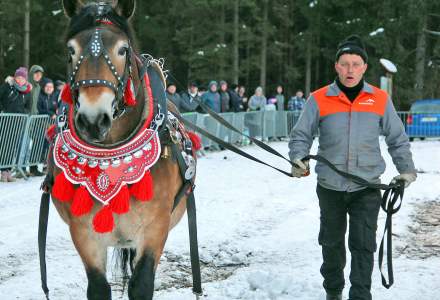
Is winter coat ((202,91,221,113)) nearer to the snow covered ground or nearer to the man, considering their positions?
the snow covered ground

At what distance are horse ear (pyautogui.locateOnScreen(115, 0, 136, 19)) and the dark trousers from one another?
207cm

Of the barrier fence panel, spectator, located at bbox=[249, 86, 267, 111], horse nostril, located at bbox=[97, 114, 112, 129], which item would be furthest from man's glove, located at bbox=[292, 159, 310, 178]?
Result: spectator, located at bbox=[249, 86, 267, 111]

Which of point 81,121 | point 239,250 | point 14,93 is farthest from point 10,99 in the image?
point 81,121

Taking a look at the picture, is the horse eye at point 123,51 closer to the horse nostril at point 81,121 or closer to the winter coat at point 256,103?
the horse nostril at point 81,121

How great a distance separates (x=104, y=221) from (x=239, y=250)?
338 centimetres

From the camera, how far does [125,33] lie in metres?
3.59

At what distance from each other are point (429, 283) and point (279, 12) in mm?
35320

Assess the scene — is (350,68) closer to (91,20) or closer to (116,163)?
(116,163)

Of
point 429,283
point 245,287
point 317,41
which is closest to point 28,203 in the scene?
point 245,287

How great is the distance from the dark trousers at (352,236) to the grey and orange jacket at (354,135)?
10 cm

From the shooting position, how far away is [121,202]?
3740 mm

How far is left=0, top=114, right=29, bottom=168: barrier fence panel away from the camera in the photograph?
11.6 meters

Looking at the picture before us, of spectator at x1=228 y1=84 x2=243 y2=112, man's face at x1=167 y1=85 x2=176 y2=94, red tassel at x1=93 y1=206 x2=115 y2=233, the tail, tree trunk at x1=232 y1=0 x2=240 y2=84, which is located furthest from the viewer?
tree trunk at x1=232 y1=0 x2=240 y2=84

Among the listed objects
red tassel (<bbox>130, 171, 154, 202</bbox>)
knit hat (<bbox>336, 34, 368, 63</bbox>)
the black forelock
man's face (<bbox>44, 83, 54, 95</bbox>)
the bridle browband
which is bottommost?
red tassel (<bbox>130, 171, 154, 202</bbox>)
